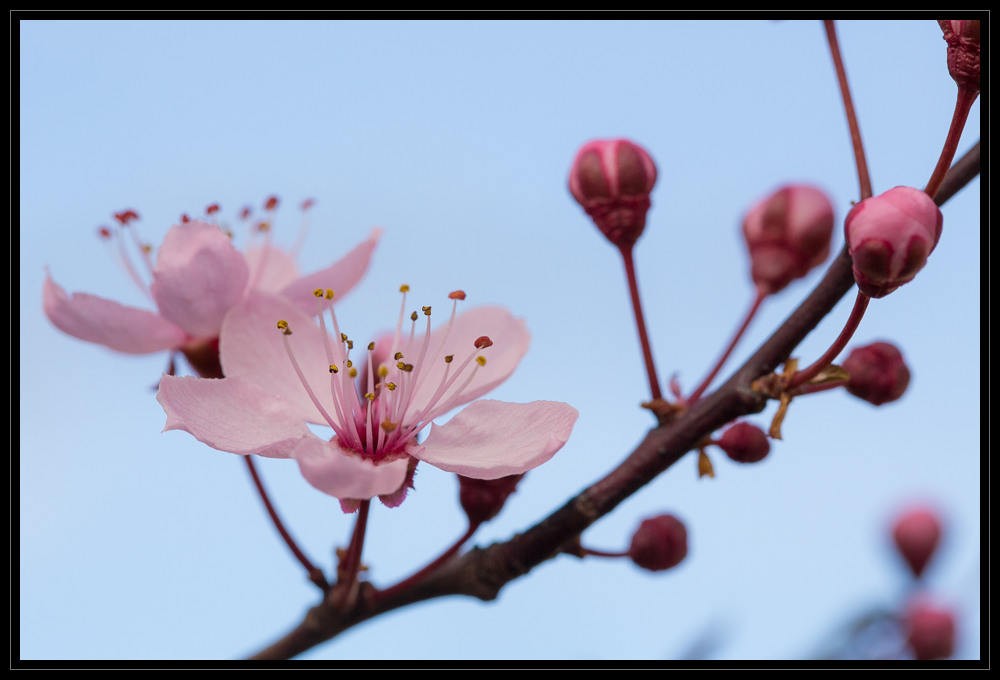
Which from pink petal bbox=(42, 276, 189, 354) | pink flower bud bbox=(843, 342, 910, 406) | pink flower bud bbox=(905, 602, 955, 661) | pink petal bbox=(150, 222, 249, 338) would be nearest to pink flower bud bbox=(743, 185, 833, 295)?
pink flower bud bbox=(843, 342, 910, 406)

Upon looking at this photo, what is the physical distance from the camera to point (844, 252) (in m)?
1.41

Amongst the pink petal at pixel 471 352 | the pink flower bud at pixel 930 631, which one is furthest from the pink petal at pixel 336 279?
the pink flower bud at pixel 930 631

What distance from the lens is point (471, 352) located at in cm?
165

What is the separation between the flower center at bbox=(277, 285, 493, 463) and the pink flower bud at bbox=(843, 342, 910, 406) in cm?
65

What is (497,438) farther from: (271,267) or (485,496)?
(271,267)

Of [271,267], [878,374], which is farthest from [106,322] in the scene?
[878,374]

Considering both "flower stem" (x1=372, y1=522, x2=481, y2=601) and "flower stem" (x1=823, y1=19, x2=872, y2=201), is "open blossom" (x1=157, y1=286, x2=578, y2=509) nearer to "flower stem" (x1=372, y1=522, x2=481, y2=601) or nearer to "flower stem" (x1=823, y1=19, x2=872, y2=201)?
"flower stem" (x1=372, y1=522, x2=481, y2=601)

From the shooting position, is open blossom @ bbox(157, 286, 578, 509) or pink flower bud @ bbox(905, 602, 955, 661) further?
pink flower bud @ bbox(905, 602, 955, 661)

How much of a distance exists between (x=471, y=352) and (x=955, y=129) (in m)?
0.87

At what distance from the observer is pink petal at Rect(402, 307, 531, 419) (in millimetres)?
1561

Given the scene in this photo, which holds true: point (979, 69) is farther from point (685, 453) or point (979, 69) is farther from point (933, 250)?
point (685, 453)

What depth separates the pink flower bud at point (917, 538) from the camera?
11.4 feet

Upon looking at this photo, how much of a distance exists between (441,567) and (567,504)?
31 cm
